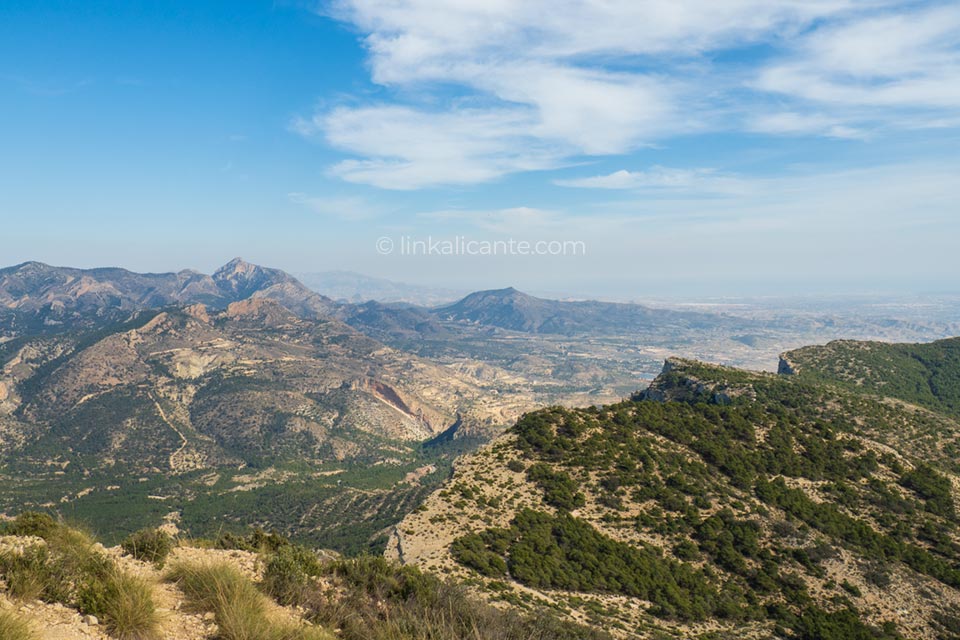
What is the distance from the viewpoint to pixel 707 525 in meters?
33.3

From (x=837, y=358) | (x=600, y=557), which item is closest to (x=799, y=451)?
(x=600, y=557)

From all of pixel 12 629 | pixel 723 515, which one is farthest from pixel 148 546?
pixel 723 515

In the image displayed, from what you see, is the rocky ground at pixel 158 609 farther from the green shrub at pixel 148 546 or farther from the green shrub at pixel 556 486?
the green shrub at pixel 556 486

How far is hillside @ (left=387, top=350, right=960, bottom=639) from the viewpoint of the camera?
25828 millimetres

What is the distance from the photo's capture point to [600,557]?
29359 millimetres

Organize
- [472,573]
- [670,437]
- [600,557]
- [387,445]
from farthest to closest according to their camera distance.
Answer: [387,445]
[670,437]
[600,557]
[472,573]

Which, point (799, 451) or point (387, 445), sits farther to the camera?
point (387, 445)

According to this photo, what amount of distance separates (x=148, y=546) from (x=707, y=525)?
3306cm

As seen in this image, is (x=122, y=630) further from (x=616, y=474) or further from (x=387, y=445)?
(x=387, y=445)

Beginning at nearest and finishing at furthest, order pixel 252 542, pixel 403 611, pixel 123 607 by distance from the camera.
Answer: pixel 123 607, pixel 403 611, pixel 252 542

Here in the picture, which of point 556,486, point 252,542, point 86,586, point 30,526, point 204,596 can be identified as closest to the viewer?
point 86,586

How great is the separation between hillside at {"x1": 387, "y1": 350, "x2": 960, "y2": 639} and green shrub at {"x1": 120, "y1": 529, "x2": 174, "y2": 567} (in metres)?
14.3

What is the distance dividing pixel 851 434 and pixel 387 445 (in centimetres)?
17255

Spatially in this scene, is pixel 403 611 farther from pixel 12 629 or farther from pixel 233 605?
pixel 12 629
